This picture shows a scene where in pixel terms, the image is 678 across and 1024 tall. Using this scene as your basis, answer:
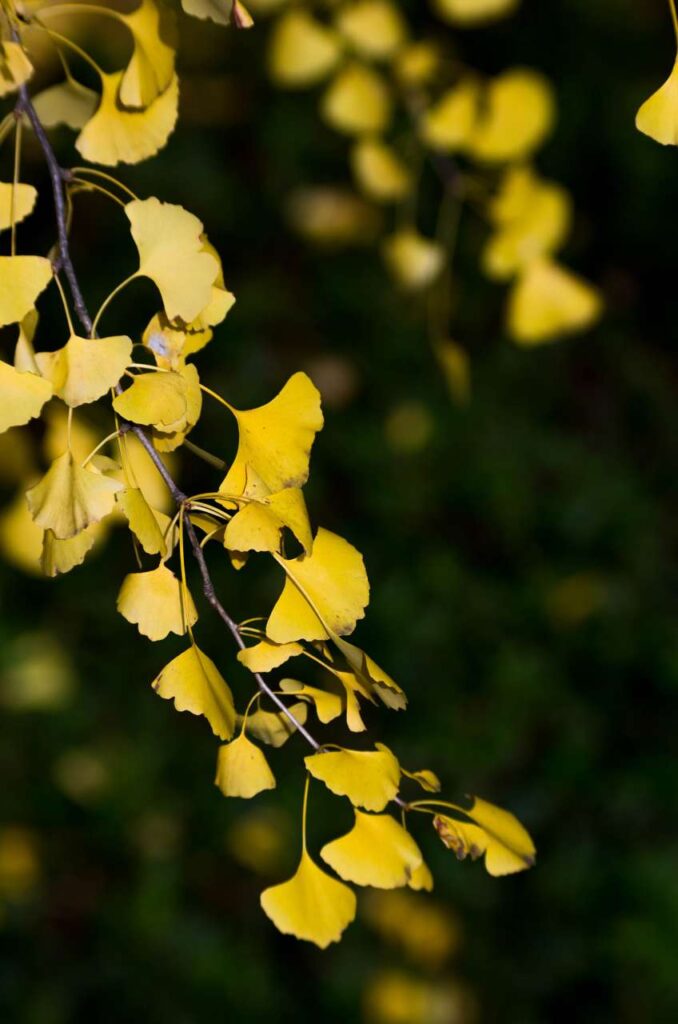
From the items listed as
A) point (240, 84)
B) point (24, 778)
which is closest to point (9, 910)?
point (24, 778)

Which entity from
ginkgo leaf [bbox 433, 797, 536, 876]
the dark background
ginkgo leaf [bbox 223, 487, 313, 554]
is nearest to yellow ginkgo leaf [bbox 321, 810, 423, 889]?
ginkgo leaf [bbox 433, 797, 536, 876]

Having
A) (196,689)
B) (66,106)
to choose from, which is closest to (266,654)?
(196,689)

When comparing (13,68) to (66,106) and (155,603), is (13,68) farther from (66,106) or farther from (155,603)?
(155,603)

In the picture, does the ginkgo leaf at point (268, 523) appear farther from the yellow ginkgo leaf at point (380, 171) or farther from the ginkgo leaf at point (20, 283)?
the yellow ginkgo leaf at point (380, 171)

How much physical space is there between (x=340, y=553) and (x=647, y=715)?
1.45 metres

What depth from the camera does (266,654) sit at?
18.3 inches

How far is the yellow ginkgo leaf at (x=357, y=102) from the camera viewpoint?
1.04 metres

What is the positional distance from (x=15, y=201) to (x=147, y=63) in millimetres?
93

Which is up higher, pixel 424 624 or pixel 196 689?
pixel 196 689

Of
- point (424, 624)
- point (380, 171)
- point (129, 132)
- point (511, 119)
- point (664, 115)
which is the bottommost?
point (424, 624)

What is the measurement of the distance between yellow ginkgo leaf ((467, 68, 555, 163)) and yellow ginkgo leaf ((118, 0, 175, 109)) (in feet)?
1.54

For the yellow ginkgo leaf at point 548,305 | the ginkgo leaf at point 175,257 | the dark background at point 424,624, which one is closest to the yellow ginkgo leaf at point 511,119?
the yellow ginkgo leaf at point 548,305

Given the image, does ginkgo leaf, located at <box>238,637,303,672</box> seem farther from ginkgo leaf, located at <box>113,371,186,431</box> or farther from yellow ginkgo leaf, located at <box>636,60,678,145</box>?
yellow ginkgo leaf, located at <box>636,60,678,145</box>

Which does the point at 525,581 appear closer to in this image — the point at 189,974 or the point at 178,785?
the point at 178,785
